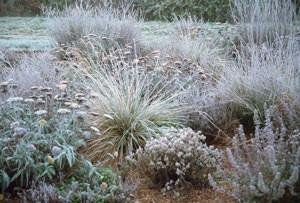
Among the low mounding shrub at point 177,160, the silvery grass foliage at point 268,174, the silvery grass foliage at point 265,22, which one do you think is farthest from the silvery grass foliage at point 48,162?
the silvery grass foliage at point 265,22

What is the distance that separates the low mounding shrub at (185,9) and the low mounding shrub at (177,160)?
769 centimetres

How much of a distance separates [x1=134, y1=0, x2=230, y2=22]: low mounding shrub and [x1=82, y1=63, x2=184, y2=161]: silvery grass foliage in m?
6.79

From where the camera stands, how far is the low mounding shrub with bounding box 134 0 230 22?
409 inches

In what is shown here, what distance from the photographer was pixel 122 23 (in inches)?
224

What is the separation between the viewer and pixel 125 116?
3.41 metres

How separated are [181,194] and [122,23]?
337 cm

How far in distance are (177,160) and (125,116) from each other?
0.74 m

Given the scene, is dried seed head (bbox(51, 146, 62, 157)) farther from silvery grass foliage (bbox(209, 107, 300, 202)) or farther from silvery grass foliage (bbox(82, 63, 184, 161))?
silvery grass foliage (bbox(209, 107, 300, 202))

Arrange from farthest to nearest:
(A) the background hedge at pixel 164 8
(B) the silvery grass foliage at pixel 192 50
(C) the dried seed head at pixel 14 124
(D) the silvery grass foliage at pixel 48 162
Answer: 1. (A) the background hedge at pixel 164 8
2. (B) the silvery grass foliage at pixel 192 50
3. (C) the dried seed head at pixel 14 124
4. (D) the silvery grass foliage at pixel 48 162

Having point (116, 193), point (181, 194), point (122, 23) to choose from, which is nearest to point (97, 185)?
point (116, 193)

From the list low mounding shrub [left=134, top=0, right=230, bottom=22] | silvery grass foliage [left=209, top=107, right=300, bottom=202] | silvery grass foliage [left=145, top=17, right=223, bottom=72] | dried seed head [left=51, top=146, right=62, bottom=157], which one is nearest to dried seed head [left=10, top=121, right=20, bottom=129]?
dried seed head [left=51, top=146, right=62, bottom=157]

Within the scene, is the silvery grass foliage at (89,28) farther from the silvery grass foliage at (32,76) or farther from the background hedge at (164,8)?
the background hedge at (164,8)

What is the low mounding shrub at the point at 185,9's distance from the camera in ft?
34.1

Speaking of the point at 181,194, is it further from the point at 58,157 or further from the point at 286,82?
the point at 286,82
